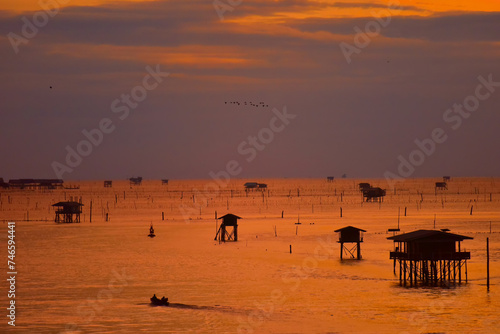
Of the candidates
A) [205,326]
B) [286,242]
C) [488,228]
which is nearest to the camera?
[205,326]

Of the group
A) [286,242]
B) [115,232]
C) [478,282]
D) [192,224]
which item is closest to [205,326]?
[478,282]

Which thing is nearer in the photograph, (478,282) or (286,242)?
(478,282)

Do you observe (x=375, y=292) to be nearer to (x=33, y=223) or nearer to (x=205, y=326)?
(x=205, y=326)

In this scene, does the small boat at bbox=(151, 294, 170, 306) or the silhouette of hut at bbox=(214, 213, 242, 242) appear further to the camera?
the silhouette of hut at bbox=(214, 213, 242, 242)

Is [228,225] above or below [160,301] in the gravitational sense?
above

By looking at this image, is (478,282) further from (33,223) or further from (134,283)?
(33,223)

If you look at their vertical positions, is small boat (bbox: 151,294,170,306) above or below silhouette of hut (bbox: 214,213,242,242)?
below

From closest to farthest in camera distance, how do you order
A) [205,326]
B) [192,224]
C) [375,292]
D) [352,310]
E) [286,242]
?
1. [205,326]
2. [352,310]
3. [375,292]
4. [286,242]
5. [192,224]

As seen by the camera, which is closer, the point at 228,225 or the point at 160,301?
the point at 160,301

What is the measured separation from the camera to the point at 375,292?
5528cm

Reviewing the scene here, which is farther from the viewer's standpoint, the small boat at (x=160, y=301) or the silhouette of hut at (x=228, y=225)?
the silhouette of hut at (x=228, y=225)

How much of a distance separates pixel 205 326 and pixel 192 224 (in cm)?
8390

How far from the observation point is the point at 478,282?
195 feet

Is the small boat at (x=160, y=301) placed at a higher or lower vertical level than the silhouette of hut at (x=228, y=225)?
lower
